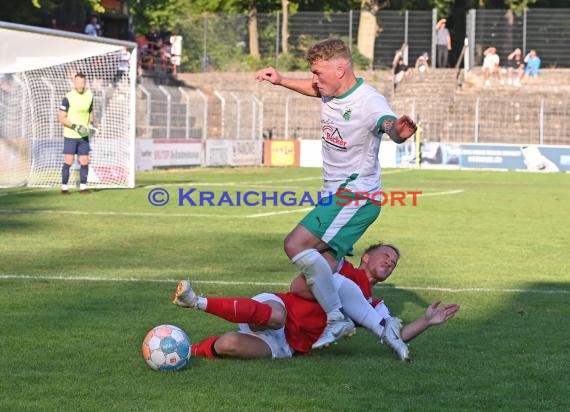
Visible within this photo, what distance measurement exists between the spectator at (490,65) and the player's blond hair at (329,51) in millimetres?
39698

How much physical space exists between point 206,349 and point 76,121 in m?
14.6

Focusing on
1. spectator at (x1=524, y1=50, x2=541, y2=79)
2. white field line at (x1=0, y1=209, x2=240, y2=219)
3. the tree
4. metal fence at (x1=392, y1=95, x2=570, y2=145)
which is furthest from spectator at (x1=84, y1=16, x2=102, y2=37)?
white field line at (x1=0, y1=209, x2=240, y2=219)

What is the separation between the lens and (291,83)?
8016mm

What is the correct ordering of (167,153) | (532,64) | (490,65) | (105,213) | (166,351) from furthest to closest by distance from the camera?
(490,65) → (532,64) → (167,153) → (105,213) → (166,351)

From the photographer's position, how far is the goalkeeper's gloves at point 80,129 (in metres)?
21.0

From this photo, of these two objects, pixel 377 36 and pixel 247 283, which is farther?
pixel 377 36

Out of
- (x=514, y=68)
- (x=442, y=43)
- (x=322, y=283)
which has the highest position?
(x=442, y=43)

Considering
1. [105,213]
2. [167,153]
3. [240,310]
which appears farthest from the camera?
[167,153]

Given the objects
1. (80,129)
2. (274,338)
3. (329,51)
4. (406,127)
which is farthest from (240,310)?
(80,129)

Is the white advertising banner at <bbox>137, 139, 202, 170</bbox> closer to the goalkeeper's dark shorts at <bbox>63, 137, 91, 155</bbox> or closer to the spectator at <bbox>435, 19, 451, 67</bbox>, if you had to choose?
the goalkeeper's dark shorts at <bbox>63, 137, 91, 155</bbox>

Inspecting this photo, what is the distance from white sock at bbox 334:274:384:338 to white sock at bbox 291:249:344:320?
114 millimetres

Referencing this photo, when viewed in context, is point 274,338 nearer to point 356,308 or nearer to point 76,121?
point 356,308

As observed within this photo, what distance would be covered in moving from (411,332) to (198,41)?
42.0m

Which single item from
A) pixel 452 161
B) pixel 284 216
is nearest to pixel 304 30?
pixel 452 161
